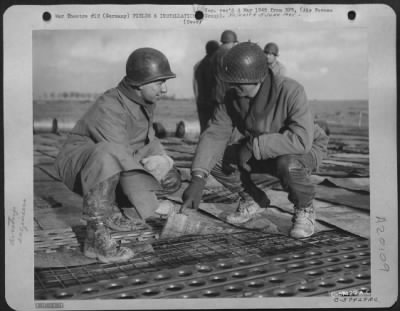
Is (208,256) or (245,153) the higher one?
(245,153)

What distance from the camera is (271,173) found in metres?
1.39

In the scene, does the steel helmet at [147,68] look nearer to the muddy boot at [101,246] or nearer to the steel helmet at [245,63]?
the steel helmet at [245,63]

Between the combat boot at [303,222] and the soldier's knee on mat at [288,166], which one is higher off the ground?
the soldier's knee on mat at [288,166]

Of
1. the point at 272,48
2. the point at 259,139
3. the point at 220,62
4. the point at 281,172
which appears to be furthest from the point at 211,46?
the point at 281,172

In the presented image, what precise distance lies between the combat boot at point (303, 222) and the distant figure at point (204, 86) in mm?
361

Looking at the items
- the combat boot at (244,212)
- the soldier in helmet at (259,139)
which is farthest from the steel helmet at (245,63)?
the combat boot at (244,212)

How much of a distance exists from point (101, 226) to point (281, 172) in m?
0.48

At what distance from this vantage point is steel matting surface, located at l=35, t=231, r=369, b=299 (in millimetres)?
1278

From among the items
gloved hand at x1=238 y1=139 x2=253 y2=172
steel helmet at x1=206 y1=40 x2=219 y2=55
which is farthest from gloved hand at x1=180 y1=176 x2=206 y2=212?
steel helmet at x1=206 y1=40 x2=219 y2=55

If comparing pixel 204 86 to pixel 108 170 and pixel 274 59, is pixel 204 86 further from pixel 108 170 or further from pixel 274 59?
pixel 108 170

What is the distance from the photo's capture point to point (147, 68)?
1.30m

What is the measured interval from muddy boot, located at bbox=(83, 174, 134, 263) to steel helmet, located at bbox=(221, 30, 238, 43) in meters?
0.47

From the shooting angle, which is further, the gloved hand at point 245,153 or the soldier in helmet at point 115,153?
the gloved hand at point 245,153

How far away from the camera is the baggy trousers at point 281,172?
1.35 metres
